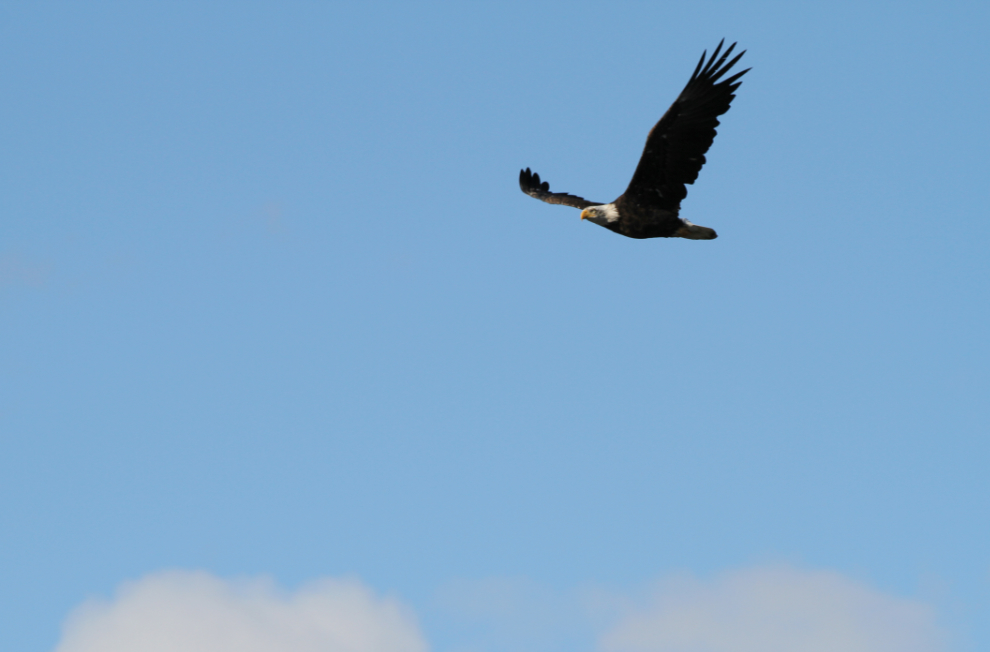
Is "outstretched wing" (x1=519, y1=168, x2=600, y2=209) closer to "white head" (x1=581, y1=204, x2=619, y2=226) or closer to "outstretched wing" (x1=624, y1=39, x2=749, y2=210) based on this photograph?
"white head" (x1=581, y1=204, x2=619, y2=226)

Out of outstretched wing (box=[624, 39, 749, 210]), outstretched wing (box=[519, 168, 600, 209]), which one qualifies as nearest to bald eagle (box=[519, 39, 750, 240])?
outstretched wing (box=[624, 39, 749, 210])

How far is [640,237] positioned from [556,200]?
15.3ft

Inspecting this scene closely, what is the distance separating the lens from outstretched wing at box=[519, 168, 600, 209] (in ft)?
70.6

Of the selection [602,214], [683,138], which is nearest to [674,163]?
[683,138]

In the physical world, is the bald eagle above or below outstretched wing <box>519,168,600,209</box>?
below

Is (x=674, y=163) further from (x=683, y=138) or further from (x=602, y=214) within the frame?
(x=602, y=214)

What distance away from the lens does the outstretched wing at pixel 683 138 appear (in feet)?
52.0

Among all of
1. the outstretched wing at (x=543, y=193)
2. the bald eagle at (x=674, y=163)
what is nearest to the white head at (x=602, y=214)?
the bald eagle at (x=674, y=163)

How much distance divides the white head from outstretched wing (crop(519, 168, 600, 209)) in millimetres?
3159

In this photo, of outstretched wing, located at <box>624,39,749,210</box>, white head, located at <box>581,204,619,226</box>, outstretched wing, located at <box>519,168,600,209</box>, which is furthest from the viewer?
outstretched wing, located at <box>519,168,600,209</box>

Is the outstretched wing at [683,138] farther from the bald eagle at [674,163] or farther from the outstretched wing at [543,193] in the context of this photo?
the outstretched wing at [543,193]

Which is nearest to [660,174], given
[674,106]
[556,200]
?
[674,106]

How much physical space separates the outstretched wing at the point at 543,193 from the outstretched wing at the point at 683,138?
434 centimetres

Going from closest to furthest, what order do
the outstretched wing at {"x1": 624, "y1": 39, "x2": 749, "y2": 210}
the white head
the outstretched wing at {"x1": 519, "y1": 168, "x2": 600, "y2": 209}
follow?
the outstretched wing at {"x1": 624, "y1": 39, "x2": 749, "y2": 210} → the white head → the outstretched wing at {"x1": 519, "y1": 168, "x2": 600, "y2": 209}
